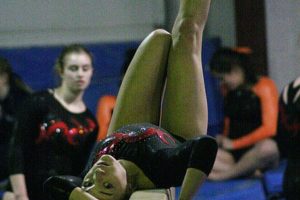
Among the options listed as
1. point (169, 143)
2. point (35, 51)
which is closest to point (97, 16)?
point (35, 51)

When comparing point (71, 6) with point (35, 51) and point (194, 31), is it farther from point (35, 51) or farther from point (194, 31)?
point (194, 31)

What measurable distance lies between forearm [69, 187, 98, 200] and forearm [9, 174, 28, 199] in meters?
0.82

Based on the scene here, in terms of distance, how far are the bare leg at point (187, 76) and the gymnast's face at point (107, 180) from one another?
1.11ft

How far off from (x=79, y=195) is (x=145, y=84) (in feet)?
1.64

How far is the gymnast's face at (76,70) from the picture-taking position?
2.30 metres

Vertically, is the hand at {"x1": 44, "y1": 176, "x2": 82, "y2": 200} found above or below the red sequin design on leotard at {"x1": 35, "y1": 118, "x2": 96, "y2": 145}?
above

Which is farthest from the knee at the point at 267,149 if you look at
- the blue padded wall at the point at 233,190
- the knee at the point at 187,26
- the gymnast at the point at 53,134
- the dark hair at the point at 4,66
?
the knee at the point at 187,26

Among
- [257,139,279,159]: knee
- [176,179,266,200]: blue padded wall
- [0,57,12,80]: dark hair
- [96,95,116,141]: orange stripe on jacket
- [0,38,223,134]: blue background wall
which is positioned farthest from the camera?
[0,38,223,134]: blue background wall

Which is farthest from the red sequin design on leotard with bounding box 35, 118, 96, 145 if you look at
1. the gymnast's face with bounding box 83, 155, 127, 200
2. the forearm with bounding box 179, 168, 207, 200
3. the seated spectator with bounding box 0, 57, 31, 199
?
the forearm with bounding box 179, 168, 207, 200

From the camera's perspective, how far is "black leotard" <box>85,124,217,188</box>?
1361 millimetres

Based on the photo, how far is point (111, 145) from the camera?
1.69 meters

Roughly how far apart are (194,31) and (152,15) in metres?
2.06

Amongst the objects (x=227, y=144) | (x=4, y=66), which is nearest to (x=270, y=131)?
(x=227, y=144)

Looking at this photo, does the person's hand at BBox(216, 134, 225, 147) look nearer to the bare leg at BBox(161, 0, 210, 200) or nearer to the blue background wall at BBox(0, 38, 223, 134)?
the blue background wall at BBox(0, 38, 223, 134)
